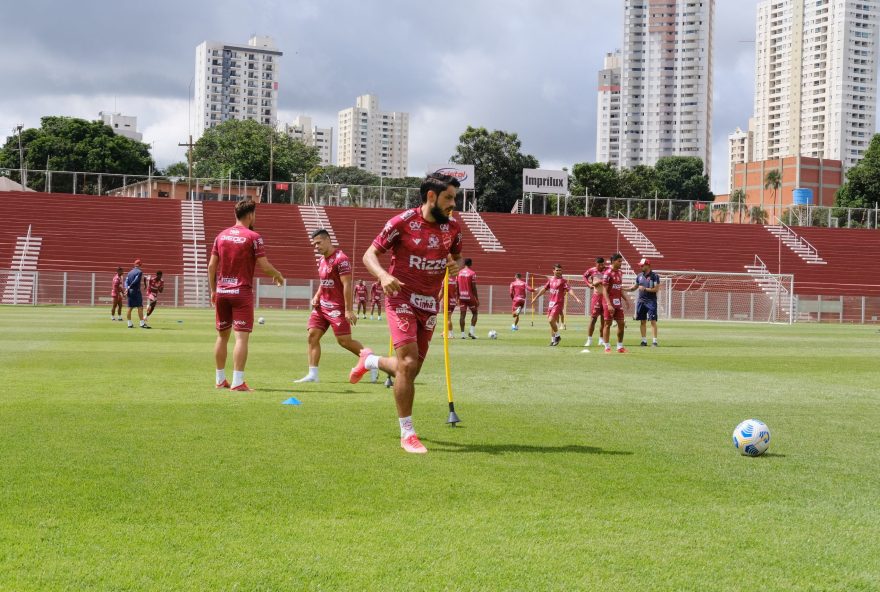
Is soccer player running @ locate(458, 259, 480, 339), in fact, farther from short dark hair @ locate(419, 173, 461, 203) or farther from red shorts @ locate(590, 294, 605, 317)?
short dark hair @ locate(419, 173, 461, 203)

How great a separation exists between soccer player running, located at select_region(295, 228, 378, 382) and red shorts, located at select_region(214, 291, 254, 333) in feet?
3.89

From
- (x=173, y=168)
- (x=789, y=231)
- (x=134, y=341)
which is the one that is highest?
(x=173, y=168)

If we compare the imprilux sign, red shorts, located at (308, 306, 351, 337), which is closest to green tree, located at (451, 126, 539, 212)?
the imprilux sign

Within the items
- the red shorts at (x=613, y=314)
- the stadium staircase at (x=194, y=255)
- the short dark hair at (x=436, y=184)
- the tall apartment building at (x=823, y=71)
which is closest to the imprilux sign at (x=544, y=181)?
the stadium staircase at (x=194, y=255)

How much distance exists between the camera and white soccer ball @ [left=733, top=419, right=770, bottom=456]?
7383mm

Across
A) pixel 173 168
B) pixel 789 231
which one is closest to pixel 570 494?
pixel 789 231

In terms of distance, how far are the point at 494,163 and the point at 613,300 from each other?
76.2 metres

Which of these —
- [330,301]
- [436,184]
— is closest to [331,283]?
[330,301]

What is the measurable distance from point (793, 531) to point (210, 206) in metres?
55.8

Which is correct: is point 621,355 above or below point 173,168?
below

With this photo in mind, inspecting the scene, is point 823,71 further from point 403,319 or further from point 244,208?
point 403,319

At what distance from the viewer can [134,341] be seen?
21.9 m

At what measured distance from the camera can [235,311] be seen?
37.3 ft

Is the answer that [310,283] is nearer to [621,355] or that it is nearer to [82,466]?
[621,355]
